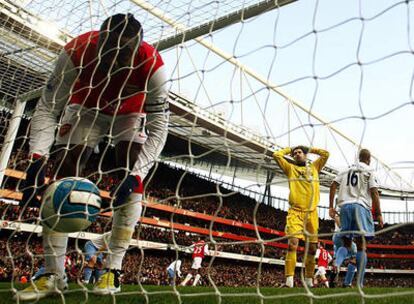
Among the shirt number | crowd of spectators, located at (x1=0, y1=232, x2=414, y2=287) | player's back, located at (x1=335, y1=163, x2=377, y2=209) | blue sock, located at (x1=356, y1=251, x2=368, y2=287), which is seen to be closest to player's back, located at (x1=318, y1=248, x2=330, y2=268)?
crowd of spectators, located at (x1=0, y1=232, x2=414, y2=287)

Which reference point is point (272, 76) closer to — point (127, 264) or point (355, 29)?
point (355, 29)

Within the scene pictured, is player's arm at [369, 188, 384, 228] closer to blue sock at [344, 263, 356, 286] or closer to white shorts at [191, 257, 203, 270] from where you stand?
blue sock at [344, 263, 356, 286]

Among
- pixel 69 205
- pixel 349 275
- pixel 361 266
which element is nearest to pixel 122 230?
pixel 69 205

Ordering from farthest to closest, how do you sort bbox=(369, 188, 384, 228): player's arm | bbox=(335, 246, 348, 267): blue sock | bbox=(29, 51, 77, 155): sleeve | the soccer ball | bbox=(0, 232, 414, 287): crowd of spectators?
bbox=(0, 232, 414, 287): crowd of spectators → bbox=(335, 246, 348, 267): blue sock → bbox=(369, 188, 384, 228): player's arm → bbox=(29, 51, 77, 155): sleeve → the soccer ball

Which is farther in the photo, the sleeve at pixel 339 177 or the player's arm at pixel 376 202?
the sleeve at pixel 339 177

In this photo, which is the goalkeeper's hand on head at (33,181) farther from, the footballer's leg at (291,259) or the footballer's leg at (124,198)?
the footballer's leg at (291,259)

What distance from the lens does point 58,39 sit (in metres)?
6.86

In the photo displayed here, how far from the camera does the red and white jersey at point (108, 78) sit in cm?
280

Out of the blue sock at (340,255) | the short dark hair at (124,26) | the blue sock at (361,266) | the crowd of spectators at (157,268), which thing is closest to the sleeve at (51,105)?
the short dark hair at (124,26)

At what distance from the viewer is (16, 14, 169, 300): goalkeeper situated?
2.63 metres

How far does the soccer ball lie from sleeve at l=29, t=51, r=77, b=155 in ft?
1.32

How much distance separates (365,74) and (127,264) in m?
15.5

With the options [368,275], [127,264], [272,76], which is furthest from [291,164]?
[368,275]

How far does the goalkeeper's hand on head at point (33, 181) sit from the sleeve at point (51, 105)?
0.53ft
